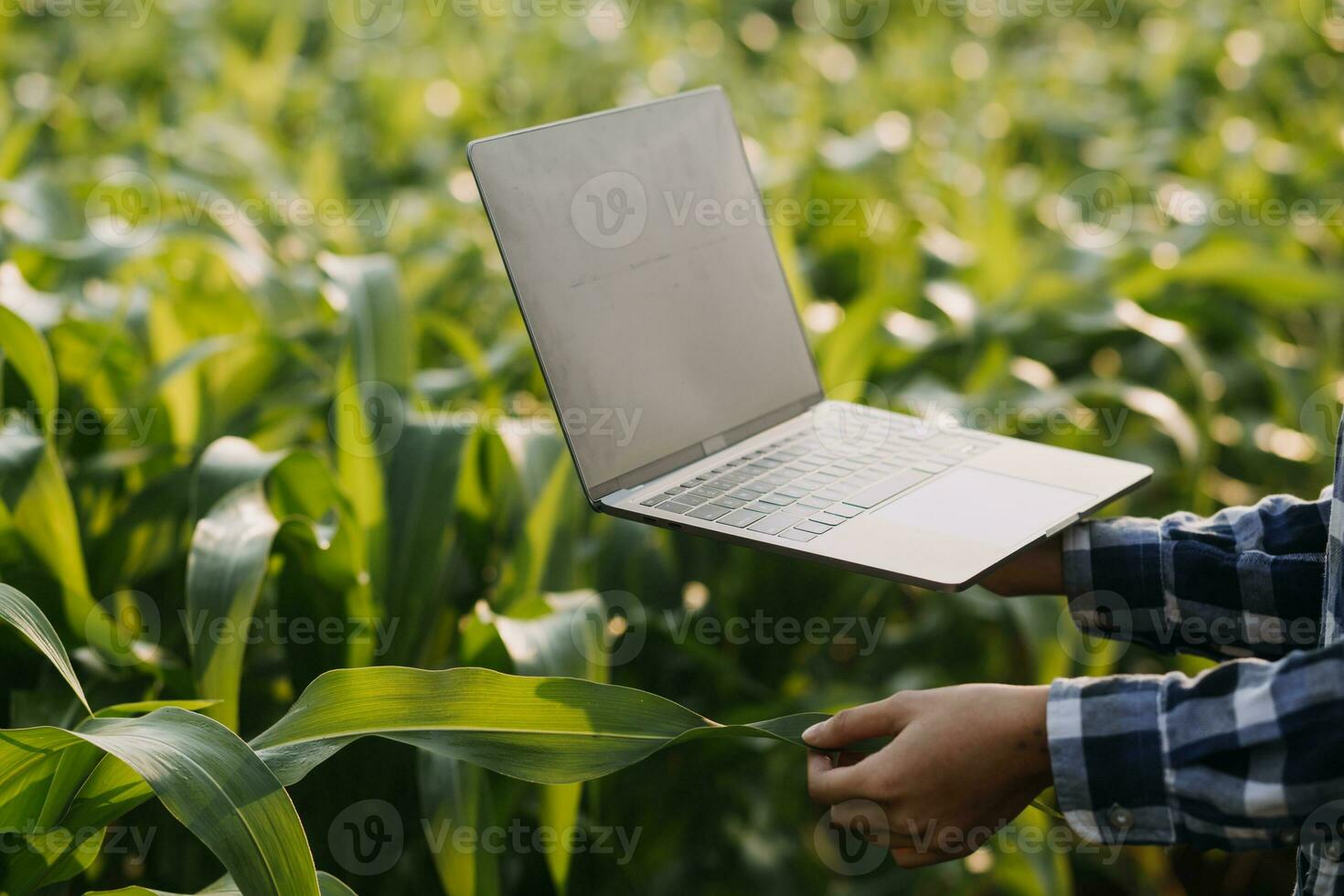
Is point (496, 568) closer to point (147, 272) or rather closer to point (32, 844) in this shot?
point (32, 844)

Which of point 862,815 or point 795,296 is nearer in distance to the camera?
point 862,815

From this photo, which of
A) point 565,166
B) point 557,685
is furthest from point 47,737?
point 565,166

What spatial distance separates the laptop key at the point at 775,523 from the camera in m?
0.75

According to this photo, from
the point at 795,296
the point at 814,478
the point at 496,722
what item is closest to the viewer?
the point at 496,722

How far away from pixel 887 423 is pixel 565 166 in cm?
30

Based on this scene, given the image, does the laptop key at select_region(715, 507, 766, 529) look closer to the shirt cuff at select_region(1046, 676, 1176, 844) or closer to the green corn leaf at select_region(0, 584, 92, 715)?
the shirt cuff at select_region(1046, 676, 1176, 844)

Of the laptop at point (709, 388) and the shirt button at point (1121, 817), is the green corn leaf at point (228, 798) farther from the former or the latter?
the shirt button at point (1121, 817)

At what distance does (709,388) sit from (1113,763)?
0.39 meters

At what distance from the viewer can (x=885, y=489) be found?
811 mm

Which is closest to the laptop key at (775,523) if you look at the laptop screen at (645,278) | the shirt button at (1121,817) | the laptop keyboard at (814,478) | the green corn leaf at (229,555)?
the laptop keyboard at (814,478)

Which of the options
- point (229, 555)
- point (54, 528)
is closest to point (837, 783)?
point (229, 555)

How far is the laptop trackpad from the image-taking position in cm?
75

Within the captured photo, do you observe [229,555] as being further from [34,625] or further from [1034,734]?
[1034,734]

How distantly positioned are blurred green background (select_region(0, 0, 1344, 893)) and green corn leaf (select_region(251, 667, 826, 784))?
16cm
